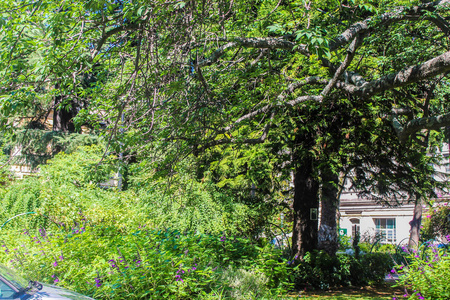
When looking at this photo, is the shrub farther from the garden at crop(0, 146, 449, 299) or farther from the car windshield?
the car windshield

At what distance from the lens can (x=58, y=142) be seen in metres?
20.9

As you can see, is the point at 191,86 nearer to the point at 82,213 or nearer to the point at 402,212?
the point at 82,213

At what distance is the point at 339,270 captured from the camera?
12.7 m

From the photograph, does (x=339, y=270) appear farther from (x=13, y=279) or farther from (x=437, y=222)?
(x=437, y=222)

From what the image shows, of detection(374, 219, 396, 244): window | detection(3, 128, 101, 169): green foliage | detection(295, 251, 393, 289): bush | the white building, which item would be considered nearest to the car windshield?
detection(295, 251, 393, 289): bush

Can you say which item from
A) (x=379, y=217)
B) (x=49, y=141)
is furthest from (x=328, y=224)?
(x=379, y=217)

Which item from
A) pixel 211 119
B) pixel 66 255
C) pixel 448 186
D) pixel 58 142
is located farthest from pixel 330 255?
pixel 58 142

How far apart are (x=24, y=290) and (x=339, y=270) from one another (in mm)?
11024

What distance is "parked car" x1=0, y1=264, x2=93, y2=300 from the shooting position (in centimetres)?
344

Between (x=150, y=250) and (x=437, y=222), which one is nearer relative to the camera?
(x=150, y=250)

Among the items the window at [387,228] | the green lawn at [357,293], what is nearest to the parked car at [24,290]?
the green lawn at [357,293]

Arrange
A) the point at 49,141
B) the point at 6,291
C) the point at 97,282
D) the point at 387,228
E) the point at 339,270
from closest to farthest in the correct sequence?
1. the point at 6,291
2. the point at 97,282
3. the point at 339,270
4. the point at 49,141
5. the point at 387,228

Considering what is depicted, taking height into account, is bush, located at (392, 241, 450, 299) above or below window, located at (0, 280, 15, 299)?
below

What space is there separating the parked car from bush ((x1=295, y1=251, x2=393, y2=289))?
8827 millimetres
